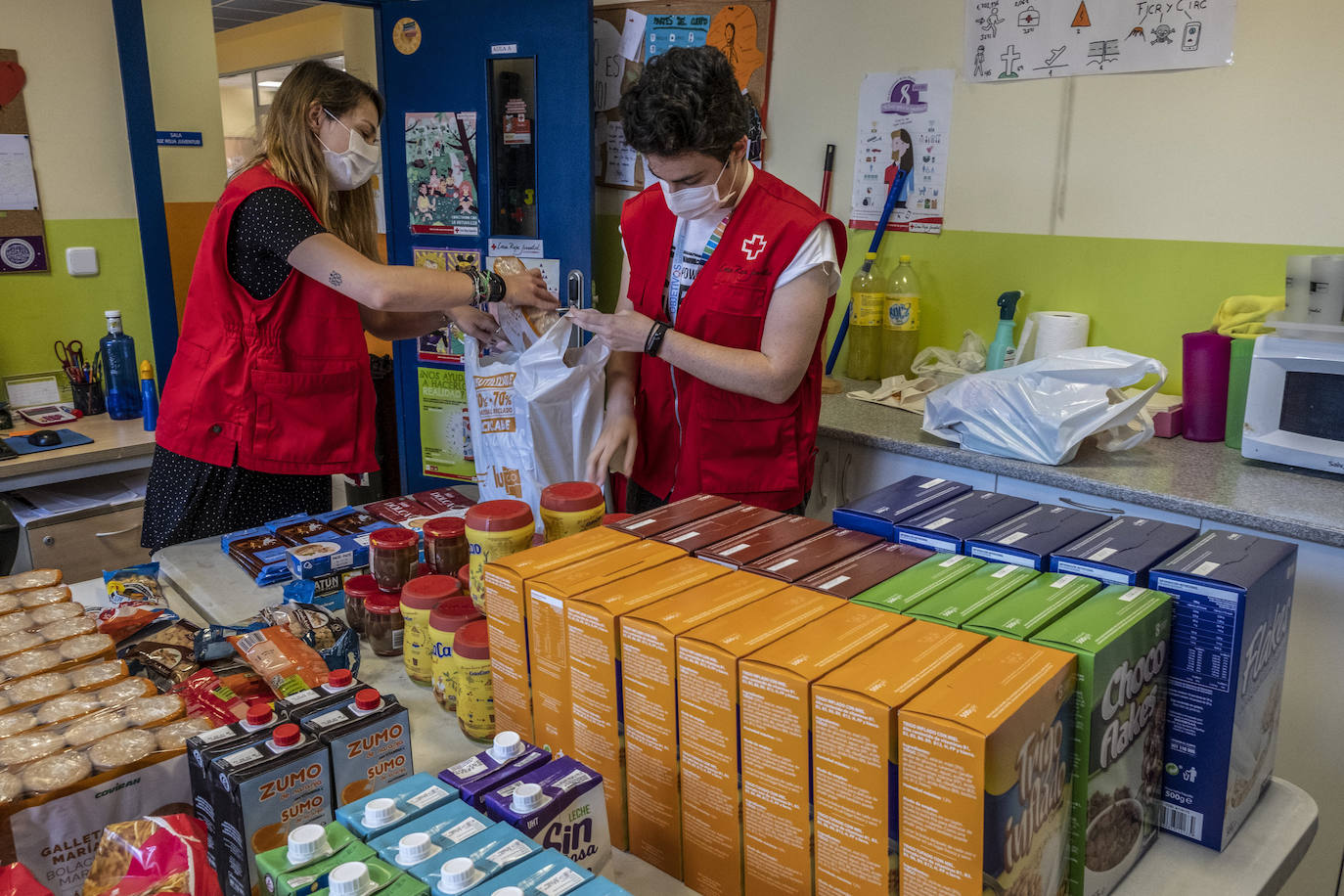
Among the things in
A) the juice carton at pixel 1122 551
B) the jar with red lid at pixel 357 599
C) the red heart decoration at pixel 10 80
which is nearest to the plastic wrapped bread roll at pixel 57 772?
the jar with red lid at pixel 357 599

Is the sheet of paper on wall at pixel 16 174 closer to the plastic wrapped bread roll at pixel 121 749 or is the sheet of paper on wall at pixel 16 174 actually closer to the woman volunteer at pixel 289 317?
the woman volunteer at pixel 289 317

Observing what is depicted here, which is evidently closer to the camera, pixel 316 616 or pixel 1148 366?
pixel 316 616

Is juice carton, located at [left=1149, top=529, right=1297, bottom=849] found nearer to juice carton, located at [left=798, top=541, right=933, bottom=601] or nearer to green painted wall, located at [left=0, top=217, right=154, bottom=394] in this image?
juice carton, located at [left=798, top=541, right=933, bottom=601]

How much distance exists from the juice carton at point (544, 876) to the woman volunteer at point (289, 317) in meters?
1.33

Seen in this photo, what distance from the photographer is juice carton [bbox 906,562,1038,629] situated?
3.19 ft

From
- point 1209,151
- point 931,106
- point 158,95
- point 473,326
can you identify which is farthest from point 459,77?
point 1209,151

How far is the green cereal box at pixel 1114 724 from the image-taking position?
88 cm

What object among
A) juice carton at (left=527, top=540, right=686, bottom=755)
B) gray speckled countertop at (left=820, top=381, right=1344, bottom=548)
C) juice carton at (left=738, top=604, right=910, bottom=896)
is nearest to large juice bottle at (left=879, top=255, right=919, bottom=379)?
gray speckled countertop at (left=820, top=381, right=1344, bottom=548)

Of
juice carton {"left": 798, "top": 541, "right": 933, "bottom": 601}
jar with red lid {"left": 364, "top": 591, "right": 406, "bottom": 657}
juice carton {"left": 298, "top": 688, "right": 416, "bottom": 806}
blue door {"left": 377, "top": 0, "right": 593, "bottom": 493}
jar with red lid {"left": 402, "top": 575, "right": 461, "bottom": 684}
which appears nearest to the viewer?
juice carton {"left": 298, "top": 688, "right": 416, "bottom": 806}

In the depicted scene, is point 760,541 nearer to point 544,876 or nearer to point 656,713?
point 656,713

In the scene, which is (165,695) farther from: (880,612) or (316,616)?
(880,612)

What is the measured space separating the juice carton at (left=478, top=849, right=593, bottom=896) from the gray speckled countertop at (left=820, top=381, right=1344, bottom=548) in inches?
66.0

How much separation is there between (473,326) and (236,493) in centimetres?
67

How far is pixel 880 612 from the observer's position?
0.99 meters
